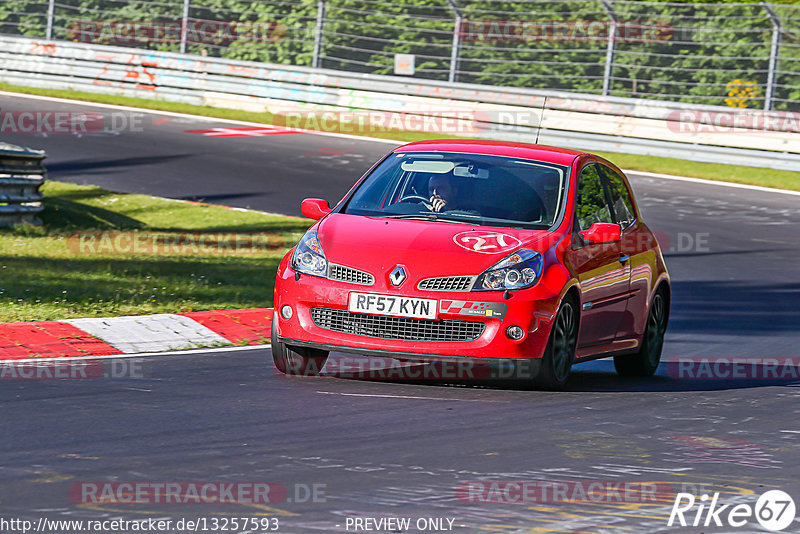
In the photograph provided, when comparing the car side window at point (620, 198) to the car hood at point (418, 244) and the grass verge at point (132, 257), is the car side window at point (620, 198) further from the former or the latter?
the grass verge at point (132, 257)

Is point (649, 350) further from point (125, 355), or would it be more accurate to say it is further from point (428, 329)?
point (125, 355)

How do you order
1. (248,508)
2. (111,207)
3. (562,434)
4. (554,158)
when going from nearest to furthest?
(248,508)
(562,434)
(554,158)
(111,207)

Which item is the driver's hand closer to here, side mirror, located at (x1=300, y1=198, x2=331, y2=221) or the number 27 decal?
the number 27 decal

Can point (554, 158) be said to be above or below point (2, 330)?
above

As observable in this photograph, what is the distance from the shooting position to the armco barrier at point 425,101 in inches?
991

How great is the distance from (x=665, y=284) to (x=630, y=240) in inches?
32.7

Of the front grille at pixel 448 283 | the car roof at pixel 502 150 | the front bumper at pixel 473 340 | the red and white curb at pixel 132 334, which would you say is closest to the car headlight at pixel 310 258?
the front bumper at pixel 473 340

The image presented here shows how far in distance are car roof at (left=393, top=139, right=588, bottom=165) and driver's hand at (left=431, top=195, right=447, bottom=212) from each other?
1.84ft

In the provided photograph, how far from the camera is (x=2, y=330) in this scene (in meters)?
10.2

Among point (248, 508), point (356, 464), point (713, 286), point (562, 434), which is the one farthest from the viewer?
point (713, 286)

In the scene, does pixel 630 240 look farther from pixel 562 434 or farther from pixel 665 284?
pixel 562 434

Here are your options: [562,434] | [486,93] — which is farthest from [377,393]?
[486,93]

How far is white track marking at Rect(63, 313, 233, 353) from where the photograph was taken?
10.3 m

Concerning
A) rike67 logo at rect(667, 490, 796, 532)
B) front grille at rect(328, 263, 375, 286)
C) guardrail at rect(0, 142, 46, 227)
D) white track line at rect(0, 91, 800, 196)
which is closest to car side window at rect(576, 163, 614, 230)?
front grille at rect(328, 263, 375, 286)
